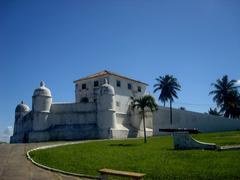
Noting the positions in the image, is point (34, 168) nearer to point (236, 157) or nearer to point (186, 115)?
point (236, 157)

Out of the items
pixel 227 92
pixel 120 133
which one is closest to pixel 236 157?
pixel 120 133

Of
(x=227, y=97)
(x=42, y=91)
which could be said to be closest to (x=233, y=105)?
(x=227, y=97)

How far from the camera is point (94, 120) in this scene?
3719 cm

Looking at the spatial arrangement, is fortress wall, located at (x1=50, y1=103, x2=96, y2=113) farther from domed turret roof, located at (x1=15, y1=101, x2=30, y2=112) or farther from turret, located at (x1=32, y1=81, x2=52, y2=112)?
domed turret roof, located at (x1=15, y1=101, x2=30, y2=112)

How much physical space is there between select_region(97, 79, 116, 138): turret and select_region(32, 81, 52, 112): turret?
7.56m

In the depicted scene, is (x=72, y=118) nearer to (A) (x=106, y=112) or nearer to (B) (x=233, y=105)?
(A) (x=106, y=112)

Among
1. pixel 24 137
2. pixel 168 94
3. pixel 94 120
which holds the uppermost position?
pixel 168 94

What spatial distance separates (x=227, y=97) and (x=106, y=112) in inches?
1018

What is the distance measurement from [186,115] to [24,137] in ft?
85.4

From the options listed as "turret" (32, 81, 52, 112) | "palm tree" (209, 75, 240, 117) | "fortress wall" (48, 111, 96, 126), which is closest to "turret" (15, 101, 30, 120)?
"turret" (32, 81, 52, 112)

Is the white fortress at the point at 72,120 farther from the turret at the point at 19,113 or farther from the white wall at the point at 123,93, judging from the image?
the white wall at the point at 123,93

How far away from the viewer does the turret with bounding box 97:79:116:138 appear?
36.0 metres

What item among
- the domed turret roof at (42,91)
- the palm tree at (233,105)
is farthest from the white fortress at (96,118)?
the palm tree at (233,105)

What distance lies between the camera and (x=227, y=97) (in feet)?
159
